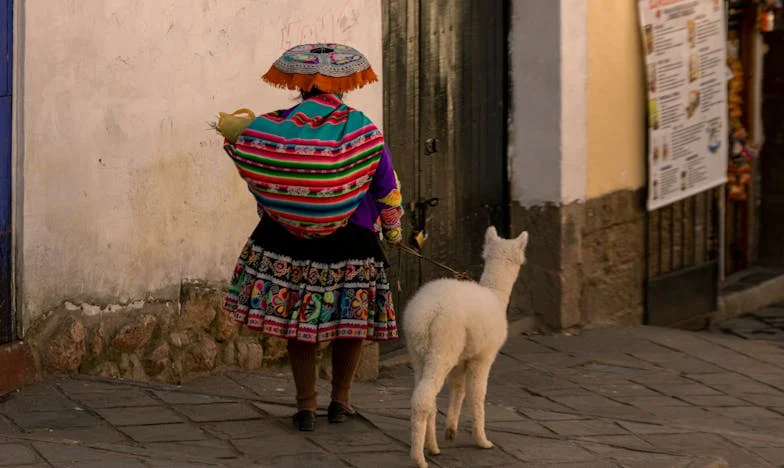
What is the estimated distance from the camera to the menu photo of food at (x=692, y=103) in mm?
11430

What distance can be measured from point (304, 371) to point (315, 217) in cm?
75

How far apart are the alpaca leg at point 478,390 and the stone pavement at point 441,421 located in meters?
0.09

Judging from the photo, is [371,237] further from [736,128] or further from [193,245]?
[736,128]

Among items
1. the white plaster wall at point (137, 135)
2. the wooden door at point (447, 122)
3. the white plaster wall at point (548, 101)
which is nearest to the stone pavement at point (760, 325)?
the white plaster wall at point (548, 101)

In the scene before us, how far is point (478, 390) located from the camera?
6.50 meters

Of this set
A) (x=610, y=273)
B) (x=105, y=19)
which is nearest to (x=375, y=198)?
(x=105, y=19)

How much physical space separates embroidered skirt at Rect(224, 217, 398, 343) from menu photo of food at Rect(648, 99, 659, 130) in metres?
4.82

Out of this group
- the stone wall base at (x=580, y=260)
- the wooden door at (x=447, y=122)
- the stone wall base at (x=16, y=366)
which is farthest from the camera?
the stone wall base at (x=580, y=260)

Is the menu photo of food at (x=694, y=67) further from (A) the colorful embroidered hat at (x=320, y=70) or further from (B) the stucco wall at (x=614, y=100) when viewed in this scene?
(A) the colorful embroidered hat at (x=320, y=70)

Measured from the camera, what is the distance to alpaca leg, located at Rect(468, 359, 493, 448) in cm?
646

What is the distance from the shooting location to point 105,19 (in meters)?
7.14

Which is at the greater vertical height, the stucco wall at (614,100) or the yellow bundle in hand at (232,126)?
the stucco wall at (614,100)

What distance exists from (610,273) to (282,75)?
487 centimetres

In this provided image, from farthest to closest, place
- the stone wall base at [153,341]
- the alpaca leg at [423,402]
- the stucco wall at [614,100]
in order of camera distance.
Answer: the stucco wall at [614,100] < the stone wall base at [153,341] < the alpaca leg at [423,402]
